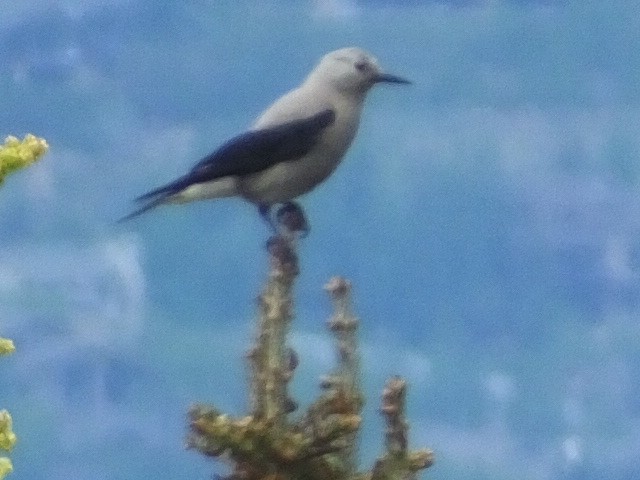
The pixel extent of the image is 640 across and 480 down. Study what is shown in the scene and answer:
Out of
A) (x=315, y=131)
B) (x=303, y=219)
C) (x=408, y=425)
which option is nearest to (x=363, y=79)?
(x=315, y=131)

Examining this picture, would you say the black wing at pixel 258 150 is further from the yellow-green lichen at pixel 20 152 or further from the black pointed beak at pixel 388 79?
the yellow-green lichen at pixel 20 152

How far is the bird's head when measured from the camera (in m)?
1.19

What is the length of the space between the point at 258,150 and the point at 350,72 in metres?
0.15

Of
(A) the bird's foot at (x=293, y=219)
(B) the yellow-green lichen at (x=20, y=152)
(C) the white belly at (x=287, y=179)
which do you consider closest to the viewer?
(B) the yellow-green lichen at (x=20, y=152)

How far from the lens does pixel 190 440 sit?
2.11 feet

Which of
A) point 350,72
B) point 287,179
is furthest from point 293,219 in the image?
point 350,72

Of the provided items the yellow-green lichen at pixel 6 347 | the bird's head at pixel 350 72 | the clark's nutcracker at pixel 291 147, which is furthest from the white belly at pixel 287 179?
the yellow-green lichen at pixel 6 347

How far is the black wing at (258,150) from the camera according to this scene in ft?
3.65

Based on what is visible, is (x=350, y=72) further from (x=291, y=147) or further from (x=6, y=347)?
(x=6, y=347)

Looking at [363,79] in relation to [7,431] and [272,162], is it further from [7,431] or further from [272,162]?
[7,431]

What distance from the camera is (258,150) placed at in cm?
113

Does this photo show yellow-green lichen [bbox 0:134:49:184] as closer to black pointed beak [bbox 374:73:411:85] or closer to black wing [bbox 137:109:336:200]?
black wing [bbox 137:109:336:200]

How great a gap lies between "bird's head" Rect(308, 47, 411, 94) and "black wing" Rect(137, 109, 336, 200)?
2.1 inches

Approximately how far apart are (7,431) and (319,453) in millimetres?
187
